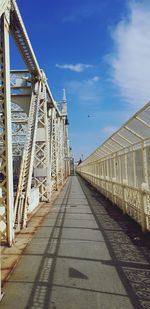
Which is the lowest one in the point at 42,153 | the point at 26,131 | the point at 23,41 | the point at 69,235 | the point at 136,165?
the point at 69,235

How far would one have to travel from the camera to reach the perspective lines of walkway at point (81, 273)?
3.70m

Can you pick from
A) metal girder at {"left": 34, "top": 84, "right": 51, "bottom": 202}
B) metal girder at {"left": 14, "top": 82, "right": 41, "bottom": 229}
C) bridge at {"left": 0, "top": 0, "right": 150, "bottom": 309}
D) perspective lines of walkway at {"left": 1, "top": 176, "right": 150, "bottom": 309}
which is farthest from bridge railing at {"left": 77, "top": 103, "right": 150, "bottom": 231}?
metal girder at {"left": 34, "top": 84, "right": 51, "bottom": 202}

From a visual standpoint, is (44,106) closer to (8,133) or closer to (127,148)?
(127,148)

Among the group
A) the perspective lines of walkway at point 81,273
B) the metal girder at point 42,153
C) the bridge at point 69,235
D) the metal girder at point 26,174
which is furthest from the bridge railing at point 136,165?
the metal girder at point 42,153

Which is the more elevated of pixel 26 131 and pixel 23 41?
pixel 23 41

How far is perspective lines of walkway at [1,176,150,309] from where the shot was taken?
3.70 meters

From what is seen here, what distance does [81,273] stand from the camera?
183 inches

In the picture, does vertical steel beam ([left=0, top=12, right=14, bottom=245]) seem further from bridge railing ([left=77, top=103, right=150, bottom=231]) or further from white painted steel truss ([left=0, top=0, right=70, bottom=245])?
bridge railing ([left=77, top=103, right=150, bottom=231])

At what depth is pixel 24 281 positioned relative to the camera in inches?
175

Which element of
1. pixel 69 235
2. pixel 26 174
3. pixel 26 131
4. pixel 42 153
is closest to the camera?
pixel 69 235

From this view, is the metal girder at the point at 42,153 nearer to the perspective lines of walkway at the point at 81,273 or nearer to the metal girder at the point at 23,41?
the metal girder at the point at 23,41

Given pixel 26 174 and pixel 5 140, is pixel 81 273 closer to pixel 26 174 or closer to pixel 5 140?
pixel 5 140

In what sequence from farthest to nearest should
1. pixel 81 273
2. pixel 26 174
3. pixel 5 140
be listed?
1. pixel 26 174
2. pixel 5 140
3. pixel 81 273

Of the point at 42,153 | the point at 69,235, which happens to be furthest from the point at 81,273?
the point at 42,153
